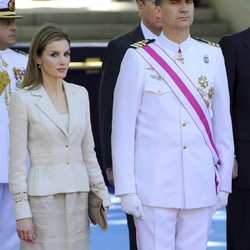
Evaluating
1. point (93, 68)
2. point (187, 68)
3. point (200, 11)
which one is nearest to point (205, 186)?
point (187, 68)

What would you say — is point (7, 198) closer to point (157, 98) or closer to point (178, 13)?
point (157, 98)

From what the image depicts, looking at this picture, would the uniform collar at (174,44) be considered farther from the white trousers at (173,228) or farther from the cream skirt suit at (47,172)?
the white trousers at (173,228)

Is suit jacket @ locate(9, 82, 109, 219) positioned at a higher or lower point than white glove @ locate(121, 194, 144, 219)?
higher

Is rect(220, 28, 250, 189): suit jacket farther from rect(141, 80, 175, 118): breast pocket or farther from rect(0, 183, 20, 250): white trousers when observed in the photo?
rect(0, 183, 20, 250): white trousers

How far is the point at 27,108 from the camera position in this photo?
498 centimetres

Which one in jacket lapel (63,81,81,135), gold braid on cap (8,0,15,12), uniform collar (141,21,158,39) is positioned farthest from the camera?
gold braid on cap (8,0,15,12)

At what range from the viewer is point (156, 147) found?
4.96 meters

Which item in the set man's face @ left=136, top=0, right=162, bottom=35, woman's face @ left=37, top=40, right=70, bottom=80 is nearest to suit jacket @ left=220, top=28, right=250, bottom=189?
man's face @ left=136, top=0, right=162, bottom=35

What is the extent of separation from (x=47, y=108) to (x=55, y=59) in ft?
0.79

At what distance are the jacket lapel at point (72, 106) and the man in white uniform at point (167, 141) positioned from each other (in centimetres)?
18

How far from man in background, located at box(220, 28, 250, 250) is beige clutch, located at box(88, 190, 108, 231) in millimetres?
1040

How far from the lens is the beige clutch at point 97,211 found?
507 cm

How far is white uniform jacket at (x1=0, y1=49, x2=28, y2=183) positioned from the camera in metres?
5.87

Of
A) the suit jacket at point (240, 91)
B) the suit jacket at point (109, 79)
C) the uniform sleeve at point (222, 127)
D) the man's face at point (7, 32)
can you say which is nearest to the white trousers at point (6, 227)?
the suit jacket at point (109, 79)
